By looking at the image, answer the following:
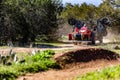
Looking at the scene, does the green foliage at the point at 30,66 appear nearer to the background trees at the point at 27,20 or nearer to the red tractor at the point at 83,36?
the red tractor at the point at 83,36

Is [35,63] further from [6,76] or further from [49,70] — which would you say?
[6,76]

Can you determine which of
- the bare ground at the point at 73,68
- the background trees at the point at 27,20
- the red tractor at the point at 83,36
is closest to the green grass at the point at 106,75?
the bare ground at the point at 73,68

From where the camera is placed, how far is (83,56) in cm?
1423

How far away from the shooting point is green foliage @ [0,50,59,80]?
36.3ft

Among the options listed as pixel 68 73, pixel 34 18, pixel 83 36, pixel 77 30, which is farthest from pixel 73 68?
pixel 34 18

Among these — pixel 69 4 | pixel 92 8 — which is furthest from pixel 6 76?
pixel 69 4

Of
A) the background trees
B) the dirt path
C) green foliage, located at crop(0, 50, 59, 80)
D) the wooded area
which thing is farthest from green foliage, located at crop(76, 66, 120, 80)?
the background trees

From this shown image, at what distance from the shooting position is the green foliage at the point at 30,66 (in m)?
11.1

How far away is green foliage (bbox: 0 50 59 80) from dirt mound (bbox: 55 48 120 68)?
0.41m

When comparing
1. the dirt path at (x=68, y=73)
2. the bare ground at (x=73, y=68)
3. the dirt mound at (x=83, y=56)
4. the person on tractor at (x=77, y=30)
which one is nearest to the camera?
the dirt path at (x=68, y=73)

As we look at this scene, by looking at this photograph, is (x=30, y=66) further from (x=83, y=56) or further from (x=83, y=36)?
(x=83, y=36)

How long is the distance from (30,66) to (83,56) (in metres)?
2.58

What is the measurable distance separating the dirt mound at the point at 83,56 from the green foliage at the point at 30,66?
41cm

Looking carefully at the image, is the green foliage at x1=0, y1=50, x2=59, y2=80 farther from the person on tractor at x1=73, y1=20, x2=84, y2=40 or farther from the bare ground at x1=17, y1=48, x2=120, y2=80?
the person on tractor at x1=73, y1=20, x2=84, y2=40
